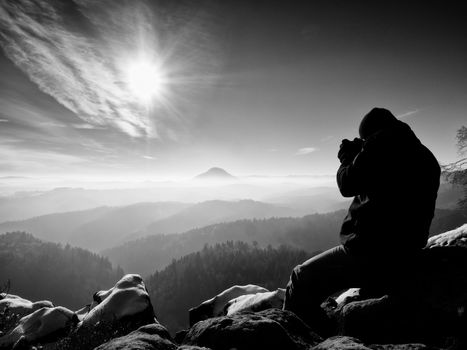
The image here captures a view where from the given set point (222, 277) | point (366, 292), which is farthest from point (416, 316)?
point (222, 277)


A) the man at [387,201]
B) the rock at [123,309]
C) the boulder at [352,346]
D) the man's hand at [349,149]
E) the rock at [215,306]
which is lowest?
the rock at [215,306]

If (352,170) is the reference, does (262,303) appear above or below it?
below

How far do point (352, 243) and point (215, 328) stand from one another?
2689 mm

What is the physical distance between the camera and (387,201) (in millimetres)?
3824

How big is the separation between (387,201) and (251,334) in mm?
2905

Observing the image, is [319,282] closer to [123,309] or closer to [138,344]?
[138,344]

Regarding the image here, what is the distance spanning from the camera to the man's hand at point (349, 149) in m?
4.60

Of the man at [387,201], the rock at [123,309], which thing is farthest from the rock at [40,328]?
the man at [387,201]

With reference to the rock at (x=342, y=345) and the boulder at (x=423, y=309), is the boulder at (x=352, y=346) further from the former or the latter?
the boulder at (x=423, y=309)

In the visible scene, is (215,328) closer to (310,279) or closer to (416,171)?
(310,279)

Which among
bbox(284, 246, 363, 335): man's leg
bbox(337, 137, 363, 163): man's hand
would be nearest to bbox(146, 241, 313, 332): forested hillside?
bbox(284, 246, 363, 335): man's leg

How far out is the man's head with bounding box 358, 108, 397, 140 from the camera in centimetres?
425

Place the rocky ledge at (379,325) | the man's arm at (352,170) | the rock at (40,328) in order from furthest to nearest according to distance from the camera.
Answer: the rock at (40,328)
the man's arm at (352,170)
the rocky ledge at (379,325)

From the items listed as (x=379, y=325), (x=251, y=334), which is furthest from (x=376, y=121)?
(x=251, y=334)
